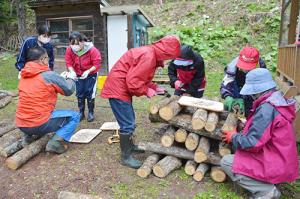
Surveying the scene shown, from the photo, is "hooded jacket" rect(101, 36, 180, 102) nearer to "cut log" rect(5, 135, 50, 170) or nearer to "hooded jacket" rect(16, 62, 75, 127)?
"hooded jacket" rect(16, 62, 75, 127)

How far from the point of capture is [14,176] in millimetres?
4199

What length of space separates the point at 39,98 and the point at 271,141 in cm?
312

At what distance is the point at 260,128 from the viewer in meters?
3.24

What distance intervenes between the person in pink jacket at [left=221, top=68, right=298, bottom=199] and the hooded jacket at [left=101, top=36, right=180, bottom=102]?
118 cm

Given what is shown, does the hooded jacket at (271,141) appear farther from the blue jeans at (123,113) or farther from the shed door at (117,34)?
the shed door at (117,34)

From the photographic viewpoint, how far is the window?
491 inches

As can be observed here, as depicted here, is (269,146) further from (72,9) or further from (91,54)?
(72,9)

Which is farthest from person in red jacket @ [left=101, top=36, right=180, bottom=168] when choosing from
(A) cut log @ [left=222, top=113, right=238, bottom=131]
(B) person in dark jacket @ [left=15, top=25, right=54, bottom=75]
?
(B) person in dark jacket @ [left=15, top=25, right=54, bottom=75]

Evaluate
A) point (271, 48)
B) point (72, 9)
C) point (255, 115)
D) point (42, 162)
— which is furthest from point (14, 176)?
point (271, 48)

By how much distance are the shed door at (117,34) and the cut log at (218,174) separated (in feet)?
29.8

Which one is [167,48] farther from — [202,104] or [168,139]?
[168,139]

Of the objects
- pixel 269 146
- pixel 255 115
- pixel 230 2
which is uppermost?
pixel 230 2

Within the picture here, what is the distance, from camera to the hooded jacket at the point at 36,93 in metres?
4.43

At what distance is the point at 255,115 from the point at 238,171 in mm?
677
